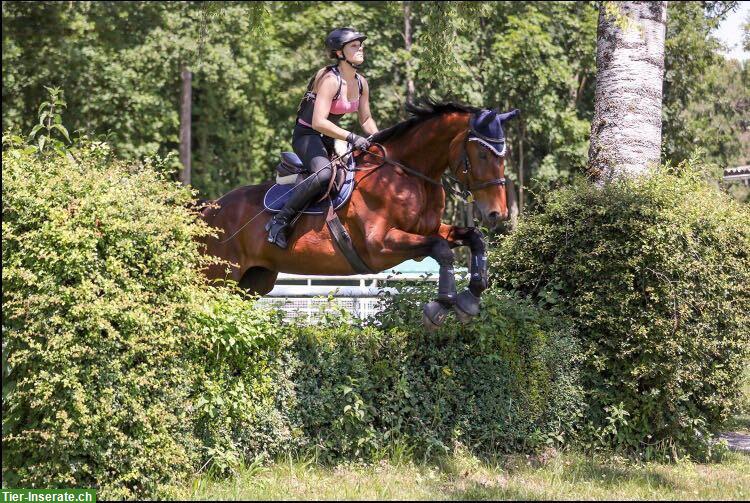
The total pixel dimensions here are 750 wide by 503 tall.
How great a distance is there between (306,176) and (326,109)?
68cm

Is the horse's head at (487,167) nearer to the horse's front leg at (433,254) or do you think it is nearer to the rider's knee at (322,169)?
the horse's front leg at (433,254)

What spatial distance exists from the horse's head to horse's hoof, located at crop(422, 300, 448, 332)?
95 centimetres

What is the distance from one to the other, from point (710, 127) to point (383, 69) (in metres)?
A: 10.7

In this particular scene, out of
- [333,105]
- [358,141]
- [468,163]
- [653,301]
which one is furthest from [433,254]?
[653,301]

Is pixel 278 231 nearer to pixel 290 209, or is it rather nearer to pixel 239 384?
pixel 290 209

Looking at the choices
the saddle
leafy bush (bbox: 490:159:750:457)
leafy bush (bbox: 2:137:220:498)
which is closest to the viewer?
leafy bush (bbox: 2:137:220:498)

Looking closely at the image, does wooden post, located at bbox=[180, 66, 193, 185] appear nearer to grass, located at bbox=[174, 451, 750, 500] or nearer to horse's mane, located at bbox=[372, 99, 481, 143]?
horse's mane, located at bbox=[372, 99, 481, 143]

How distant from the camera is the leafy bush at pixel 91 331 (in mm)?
5797

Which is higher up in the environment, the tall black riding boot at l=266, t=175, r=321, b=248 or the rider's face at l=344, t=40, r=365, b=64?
the rider's face at l=344, t=40, r=365, b=64

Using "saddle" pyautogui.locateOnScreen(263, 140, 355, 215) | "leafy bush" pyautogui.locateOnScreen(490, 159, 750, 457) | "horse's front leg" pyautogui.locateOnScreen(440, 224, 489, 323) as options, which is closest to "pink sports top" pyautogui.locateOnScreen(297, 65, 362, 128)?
"saddle" pyautogui.locateOnScreen(263, 140, 355, 215)

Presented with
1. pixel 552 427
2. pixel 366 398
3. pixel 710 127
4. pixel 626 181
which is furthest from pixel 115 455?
pixel 710 127

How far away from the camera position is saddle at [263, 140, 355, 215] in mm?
8328

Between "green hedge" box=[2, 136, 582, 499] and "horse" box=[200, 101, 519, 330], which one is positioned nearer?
"green hedge" box=[2, 136, 582, 499]

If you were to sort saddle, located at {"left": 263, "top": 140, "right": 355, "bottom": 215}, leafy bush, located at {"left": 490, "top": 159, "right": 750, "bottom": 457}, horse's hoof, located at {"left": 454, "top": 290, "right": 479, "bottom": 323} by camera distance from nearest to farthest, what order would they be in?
horse's hoof, located at {"left": 454, "top": 290, "right": 479, "bottom": 323} → leafy bush, located at {"left": 490, "top": 159, "right": 750, "bottom": 457} → saddle, located at {"left": 263, "top": 140, "right": 355, "bottom": 215}
